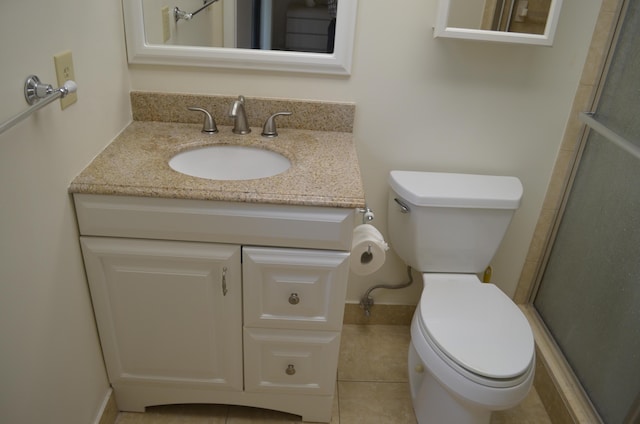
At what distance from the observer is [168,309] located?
1376mm

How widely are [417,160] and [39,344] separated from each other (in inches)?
50.0

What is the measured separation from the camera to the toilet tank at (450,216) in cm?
157

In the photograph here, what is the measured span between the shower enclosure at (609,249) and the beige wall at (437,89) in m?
0.12

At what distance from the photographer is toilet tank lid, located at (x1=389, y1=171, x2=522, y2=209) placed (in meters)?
1.56

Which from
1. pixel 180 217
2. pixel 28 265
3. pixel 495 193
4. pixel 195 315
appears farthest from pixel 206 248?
pixel 495 193

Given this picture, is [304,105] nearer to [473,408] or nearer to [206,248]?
[206,248]

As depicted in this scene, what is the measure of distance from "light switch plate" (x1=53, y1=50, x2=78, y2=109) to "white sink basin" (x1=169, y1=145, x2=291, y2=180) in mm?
395

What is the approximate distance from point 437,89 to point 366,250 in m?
0.63

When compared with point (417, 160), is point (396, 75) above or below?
above

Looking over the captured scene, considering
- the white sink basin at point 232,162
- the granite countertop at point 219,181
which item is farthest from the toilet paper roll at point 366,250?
the white sink basin at point 232,162

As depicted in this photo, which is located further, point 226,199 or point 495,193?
point 495,193

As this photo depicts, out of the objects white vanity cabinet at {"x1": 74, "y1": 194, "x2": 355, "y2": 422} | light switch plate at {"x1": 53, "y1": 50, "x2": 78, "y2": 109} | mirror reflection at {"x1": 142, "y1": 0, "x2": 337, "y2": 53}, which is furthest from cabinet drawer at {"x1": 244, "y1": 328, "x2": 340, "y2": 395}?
mirror reflection at {"x1": 142, "y1": 0, "x2": 337, "y2": 53}

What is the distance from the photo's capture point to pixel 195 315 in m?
1.39

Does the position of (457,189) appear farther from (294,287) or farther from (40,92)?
(40,92)
